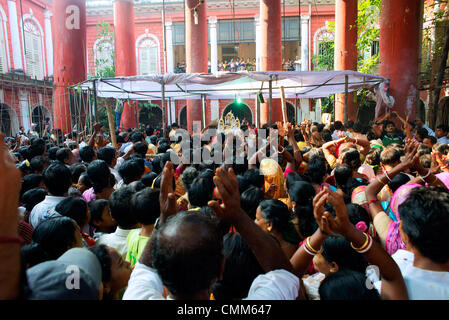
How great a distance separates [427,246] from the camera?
4.62ft

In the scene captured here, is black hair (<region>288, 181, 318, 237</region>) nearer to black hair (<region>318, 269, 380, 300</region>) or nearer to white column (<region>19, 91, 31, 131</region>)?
black hair (<region>318, 269, 380, 300</region>)

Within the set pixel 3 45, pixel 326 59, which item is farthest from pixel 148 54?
pixel 326 59

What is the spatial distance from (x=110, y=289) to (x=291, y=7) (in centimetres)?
2253

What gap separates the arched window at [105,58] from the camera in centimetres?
1965

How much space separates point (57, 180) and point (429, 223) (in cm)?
309

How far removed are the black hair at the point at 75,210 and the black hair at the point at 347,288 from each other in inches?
81.5

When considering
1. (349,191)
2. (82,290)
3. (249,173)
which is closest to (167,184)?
(82,290)

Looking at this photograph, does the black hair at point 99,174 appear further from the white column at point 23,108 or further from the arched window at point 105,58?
the arched window at point 105,58

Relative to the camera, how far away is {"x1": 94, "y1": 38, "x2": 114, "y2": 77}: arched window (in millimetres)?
19648

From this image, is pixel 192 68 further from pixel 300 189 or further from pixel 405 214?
pixel 405 214

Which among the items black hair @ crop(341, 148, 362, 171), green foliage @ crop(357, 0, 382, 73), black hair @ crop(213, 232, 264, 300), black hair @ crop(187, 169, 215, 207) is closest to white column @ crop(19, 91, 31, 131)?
green foliage @ crop(357, 0, 382, 73)

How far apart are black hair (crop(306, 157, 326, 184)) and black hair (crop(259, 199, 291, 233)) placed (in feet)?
4.88

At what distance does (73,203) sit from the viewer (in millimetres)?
2754

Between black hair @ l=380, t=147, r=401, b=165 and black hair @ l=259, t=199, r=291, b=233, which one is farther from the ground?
black hair @ l=380, t=147, r=401, b=165
